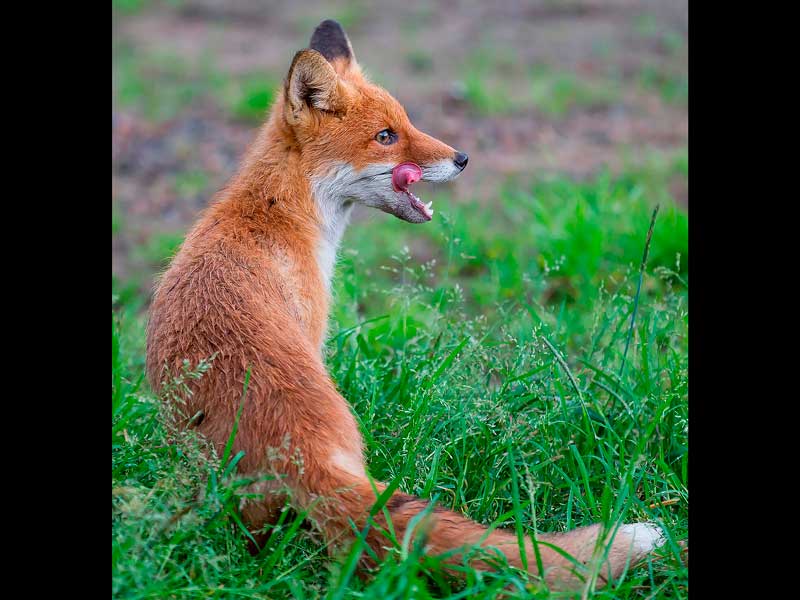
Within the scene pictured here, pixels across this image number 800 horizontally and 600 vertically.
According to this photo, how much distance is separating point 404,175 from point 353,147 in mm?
295

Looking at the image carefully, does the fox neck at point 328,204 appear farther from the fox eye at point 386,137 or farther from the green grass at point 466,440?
the green grass at point 466,440

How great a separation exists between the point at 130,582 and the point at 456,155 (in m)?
2.67

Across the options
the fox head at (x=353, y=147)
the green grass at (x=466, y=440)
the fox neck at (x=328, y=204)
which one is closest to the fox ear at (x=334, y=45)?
the fox head at (x=353, y=147)

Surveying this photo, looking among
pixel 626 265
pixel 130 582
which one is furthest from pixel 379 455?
pixel 626 265

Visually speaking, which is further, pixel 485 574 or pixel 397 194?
pixel 397 194

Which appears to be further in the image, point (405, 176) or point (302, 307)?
point (405, 176)

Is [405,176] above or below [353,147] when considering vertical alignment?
below

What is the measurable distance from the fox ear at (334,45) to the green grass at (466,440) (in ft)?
3.48

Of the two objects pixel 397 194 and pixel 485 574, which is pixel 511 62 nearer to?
pixel 397 194

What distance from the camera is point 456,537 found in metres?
3.31

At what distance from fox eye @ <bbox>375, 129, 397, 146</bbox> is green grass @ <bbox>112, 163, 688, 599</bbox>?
68 cm

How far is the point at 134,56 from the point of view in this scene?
1191 cm

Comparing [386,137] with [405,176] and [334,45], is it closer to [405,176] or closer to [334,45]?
[405,176]

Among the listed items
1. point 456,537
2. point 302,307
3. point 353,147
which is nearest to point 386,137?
point 353,147
